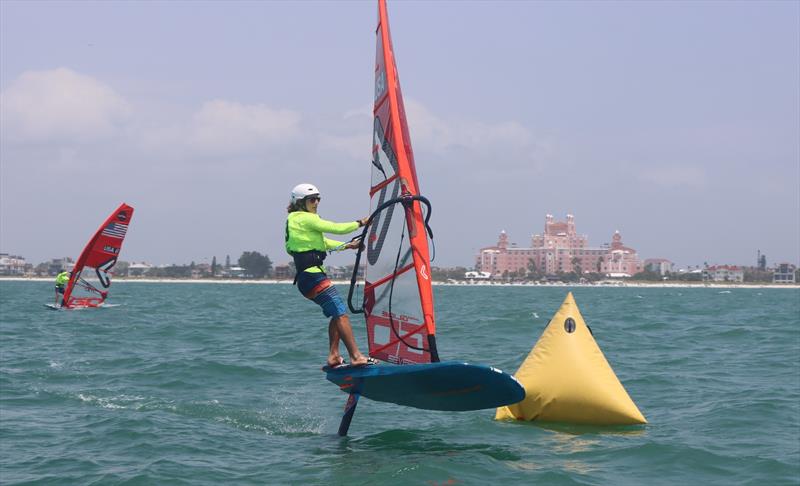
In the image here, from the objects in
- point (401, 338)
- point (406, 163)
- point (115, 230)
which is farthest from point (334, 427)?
point (115, 230)

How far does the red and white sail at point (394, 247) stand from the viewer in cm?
873

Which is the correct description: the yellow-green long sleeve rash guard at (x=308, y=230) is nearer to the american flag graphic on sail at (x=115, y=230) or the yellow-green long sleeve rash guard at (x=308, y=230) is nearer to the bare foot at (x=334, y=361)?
the bare foot at (x=334, y=361)

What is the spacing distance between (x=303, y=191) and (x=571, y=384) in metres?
3.51

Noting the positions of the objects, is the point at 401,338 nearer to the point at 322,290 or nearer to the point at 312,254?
the point at 322,290

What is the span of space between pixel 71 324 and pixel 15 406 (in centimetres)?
1706

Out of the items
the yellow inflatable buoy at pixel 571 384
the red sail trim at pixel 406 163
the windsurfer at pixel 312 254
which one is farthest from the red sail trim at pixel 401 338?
the yellow inflatable buoy at pixel 571 384

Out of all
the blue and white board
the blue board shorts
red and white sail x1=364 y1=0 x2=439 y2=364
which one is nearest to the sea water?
the blue and white board

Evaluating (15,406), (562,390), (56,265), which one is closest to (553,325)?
(562,390)

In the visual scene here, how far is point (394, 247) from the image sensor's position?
9039 millimetres

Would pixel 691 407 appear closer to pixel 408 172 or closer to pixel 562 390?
pixel 562 390

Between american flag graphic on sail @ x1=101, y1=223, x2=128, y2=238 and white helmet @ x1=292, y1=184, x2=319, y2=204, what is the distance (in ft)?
85.3

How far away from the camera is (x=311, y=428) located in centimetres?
1034

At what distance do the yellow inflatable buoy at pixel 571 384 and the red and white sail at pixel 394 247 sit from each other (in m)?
1.70

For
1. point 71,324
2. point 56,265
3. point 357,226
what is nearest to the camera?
point 357,226
